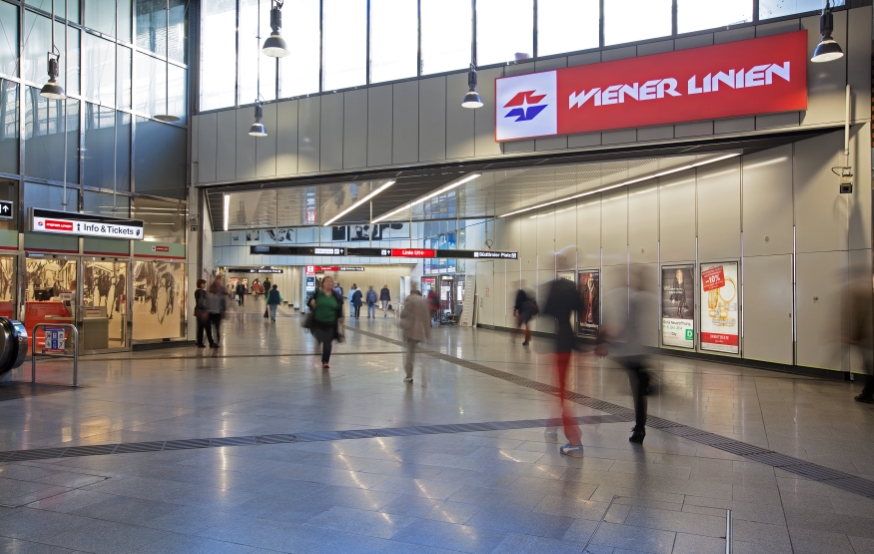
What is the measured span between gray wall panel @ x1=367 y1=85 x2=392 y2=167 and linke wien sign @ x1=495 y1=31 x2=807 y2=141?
8.32 feet

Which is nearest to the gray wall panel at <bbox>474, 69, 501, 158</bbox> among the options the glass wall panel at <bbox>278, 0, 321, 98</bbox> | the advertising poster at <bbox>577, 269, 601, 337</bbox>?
the glass wall panel at <bbox>278, 0, 321, 98</bbox>

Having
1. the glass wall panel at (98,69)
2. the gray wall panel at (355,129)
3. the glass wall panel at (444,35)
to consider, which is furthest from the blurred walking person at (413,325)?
the glass wall panel at (98,69)

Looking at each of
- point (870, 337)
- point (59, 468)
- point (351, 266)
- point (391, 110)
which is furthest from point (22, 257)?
point (351, 266)

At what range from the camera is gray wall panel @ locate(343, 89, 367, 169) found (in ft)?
47.6

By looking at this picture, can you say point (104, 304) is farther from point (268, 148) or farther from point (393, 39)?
point (393, 39)

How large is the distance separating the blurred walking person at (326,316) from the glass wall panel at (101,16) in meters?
8.77

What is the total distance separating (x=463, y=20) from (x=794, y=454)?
446 inches

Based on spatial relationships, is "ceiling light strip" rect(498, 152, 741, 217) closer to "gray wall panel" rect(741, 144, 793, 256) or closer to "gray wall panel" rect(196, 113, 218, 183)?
"gray wall panel" rect(741, 144, 793, 256)

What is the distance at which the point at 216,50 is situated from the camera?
17516 mm

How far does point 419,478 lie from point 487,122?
9476 millimetres

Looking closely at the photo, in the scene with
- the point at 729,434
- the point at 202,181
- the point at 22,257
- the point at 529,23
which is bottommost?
the point at 729,434

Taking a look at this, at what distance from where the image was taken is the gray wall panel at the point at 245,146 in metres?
16.1

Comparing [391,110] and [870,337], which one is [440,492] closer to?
[870,337]

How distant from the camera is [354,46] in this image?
1538 centimetres
